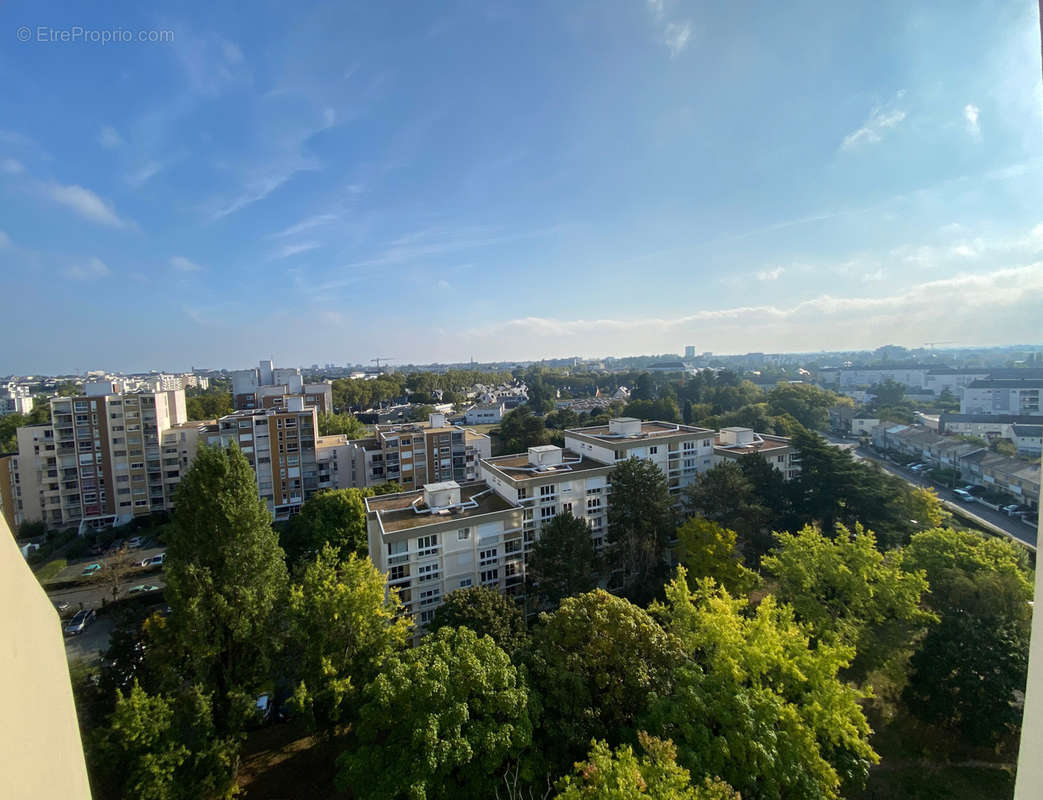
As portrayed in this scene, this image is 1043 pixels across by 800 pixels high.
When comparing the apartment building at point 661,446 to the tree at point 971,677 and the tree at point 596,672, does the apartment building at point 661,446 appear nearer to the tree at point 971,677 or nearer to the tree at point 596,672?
Answer: the tree at point 596,672

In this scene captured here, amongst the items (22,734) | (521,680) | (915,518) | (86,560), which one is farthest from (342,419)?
(22,734)

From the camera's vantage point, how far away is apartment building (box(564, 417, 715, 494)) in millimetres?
15738

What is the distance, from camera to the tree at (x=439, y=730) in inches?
225

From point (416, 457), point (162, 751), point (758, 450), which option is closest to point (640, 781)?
point (162, 751)

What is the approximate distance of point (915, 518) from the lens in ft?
48.9

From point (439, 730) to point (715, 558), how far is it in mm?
8274

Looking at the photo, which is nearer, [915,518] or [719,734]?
[719,734]

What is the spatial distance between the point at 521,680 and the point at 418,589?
534cm

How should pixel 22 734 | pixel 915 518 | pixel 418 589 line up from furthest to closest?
pixel 915 518, pixel 418 589, pixel 22 734

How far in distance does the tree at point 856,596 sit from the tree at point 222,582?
939 centimetres

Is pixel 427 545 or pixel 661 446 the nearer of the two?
pixel 427 545

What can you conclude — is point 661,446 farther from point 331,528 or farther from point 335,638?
point 335,638

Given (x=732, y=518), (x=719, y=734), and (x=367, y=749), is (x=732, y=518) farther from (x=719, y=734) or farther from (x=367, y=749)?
(x=367, y=749)

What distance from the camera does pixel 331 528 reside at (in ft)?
46.2
